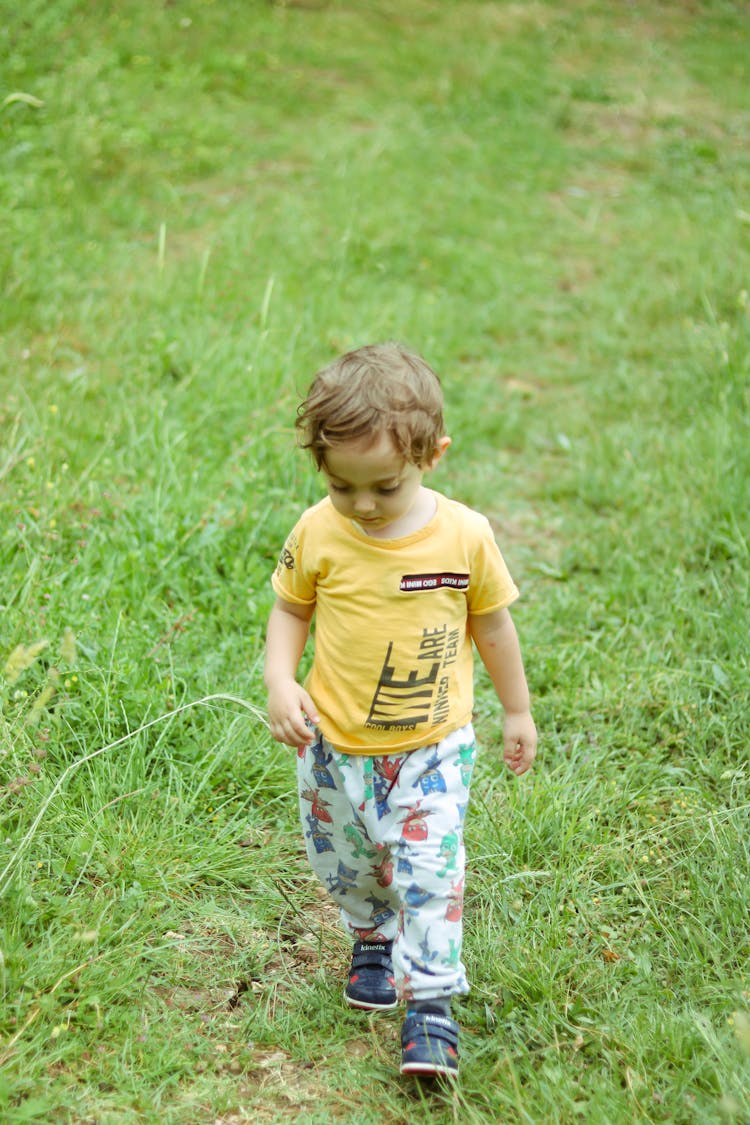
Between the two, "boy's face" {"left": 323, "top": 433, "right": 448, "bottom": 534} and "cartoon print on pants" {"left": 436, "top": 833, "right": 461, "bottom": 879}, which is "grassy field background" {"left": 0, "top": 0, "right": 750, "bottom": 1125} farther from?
"boy's face" {"left": 323, "top": 433, "right": 448, "bottom": 534}

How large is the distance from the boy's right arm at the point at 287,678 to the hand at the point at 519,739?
423mm

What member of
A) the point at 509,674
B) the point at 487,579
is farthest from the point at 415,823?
the point at 487,579

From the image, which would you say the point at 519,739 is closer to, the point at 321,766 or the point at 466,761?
the point at 466,761

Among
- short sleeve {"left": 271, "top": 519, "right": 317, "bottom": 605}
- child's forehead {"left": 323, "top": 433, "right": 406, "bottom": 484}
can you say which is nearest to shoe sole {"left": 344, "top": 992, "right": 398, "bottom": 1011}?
short sleeve {"left": 271, "top": 519, "right": 317, "bottom": 605}

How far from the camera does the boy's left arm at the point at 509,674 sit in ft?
7.21

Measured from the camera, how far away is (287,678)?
85.4 inches

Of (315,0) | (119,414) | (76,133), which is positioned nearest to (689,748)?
(119,414)

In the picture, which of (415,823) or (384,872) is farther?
(384,872)

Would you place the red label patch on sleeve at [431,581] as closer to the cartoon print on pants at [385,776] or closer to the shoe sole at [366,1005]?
the cartoon print on pants at [385,776]

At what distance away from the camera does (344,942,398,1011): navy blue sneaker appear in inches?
89.9

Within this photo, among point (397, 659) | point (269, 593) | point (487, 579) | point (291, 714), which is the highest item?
point (487, 579)

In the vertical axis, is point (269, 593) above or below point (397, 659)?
below

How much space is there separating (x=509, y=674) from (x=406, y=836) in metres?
0.40

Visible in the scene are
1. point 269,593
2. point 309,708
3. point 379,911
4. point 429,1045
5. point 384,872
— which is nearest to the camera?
point 429,1045
